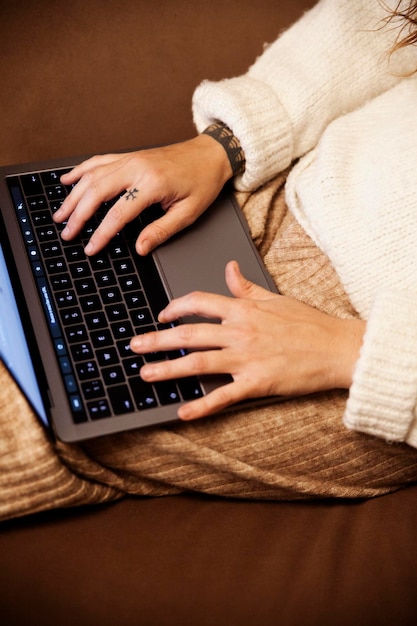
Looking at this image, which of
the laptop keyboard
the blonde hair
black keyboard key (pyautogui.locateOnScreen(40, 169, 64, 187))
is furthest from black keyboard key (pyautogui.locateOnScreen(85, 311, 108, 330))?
the blonde hair

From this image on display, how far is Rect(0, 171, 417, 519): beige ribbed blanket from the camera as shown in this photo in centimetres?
70

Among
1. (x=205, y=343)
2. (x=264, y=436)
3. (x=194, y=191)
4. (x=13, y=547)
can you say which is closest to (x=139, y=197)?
(x=194, y=191)

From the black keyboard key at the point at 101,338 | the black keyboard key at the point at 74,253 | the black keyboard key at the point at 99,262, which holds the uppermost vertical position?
the black keyboard key at the point at 74,253

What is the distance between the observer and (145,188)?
83cm

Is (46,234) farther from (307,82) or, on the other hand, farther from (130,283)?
(307,82)

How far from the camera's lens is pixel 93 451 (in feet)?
2.45

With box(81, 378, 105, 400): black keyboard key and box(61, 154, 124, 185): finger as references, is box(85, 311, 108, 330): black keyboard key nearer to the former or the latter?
box(81, 378, 105, 400): black keyboard key

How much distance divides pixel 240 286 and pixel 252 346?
0.08m


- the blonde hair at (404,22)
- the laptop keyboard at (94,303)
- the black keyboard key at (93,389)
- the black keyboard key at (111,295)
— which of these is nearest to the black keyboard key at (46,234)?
the laptop keyboard at (94,303)

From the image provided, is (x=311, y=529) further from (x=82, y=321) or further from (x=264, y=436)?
(x=82, y=321)

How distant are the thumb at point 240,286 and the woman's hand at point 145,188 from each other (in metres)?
0.10

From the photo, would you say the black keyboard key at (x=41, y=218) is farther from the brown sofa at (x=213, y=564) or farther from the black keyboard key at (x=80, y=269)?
the brown sofa at (x=213, y=564)

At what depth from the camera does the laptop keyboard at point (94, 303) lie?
0.72m

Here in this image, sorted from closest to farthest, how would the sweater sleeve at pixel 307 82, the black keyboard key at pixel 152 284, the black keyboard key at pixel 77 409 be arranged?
the black keyboard key at pixel 77 409, the black keyboard key at pixel 152 284, the sweater sleeve at pixel 307 82
